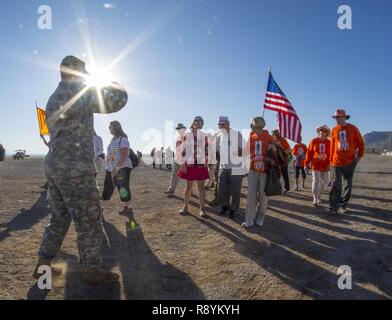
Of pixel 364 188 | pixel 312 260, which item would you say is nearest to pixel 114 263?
pixel 312 260

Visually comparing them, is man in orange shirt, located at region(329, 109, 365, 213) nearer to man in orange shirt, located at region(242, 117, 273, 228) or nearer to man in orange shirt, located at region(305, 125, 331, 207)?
man in orange shirt, located at region(305, 125, 331, 207)

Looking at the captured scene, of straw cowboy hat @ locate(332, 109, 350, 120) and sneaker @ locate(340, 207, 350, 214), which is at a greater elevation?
straw cowboy hat @ locate(332, 109, 350, 120)

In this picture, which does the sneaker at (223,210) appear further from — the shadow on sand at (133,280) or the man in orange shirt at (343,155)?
the shadow on sand at (133,280)

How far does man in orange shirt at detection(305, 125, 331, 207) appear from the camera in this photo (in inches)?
332

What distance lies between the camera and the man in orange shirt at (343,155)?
7191 millimetres

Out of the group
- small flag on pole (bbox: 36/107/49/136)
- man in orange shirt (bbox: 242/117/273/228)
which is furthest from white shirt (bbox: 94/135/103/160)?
man in orange shirt (bbox: 242/117/273/228)

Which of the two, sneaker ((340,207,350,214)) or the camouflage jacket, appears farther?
sneaker ((340,207,350,214))

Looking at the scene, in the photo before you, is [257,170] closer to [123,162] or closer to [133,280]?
[123,162]

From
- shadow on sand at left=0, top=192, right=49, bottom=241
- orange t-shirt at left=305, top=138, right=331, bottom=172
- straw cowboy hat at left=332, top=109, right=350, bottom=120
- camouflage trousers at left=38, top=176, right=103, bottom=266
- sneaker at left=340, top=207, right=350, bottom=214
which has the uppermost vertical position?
straw cowboy hat at left=332, top=109, right=350, bottom=120

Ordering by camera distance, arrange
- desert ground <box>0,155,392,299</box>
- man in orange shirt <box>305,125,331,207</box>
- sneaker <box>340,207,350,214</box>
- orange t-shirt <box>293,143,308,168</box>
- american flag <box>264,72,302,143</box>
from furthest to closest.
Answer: orange t-shirt <box>293,143,308,168</box> → american flag <box>264,72,302,143</box> → man in orange shirt <box>305,125,331,207</box> → sneaker <box>340,207,350,214</box> → desert ground <box>0,155,392,299</box>

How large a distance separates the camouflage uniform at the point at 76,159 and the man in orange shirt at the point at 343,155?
222 inches

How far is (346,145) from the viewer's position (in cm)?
720

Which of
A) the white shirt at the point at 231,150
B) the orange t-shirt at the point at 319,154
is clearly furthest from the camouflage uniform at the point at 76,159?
the orange t-shirt at the point at 319,154

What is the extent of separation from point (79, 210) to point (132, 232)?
8.84ft
